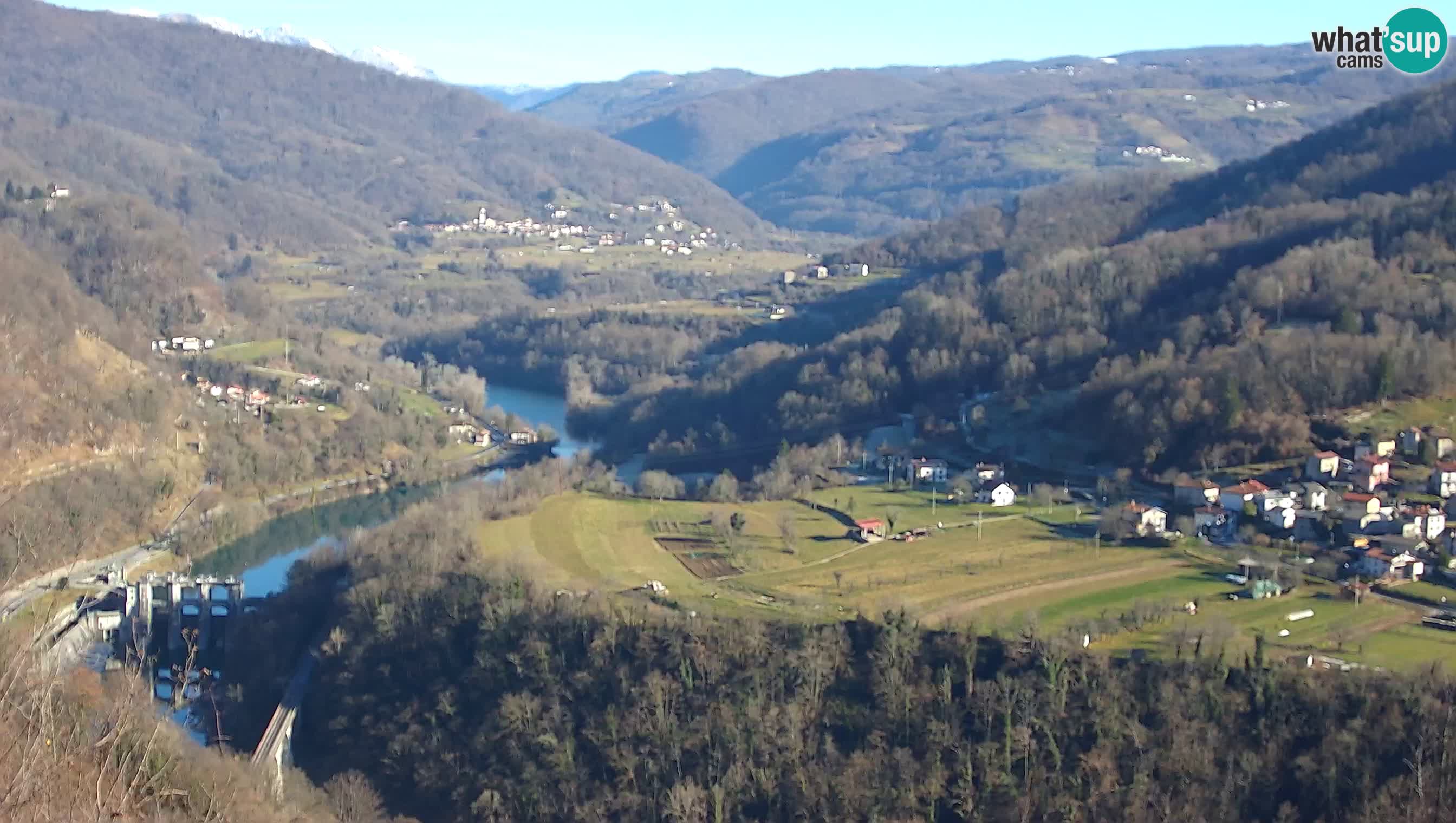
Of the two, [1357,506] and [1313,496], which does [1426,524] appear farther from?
[1313,496]

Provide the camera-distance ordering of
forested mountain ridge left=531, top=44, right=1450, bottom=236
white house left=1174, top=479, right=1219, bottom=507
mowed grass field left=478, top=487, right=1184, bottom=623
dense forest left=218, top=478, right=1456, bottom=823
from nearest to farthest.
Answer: dense forest left=218, top=478, right=1456, bottom=823 → mowed grass field left=478, top=487, right=1184, bottom=623 → white house left=1174, top=479, right=1219, bottom=507 → forested mountain ridge left=531, top=44, right=1450, bottom=236

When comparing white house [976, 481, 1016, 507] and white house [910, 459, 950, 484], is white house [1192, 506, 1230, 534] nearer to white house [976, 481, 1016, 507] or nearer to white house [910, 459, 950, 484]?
white house [976, 481, 1016, 507]

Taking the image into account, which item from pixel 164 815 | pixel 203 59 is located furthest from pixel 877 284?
pixel 203 59

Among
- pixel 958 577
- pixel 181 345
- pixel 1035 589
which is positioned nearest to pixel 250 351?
pixel 181 345

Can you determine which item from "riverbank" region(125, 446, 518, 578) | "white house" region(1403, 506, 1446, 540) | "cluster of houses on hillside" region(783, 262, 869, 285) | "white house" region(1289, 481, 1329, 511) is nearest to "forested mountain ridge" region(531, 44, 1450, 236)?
"cluster of houses on hillside" region(783, 262, 869, 285)

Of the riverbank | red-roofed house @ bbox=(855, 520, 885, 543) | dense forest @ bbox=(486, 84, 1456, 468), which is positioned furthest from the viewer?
the riverbank

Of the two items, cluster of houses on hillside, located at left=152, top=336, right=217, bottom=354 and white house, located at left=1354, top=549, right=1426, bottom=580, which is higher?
cluster of houses on hillside, located at left=152, top=336, right=217, bottom=354

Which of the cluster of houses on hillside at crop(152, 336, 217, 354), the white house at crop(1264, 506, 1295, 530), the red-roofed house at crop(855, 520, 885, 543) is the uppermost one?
the cluster of houses on hillside at crop(152, 336, 217, 354)
